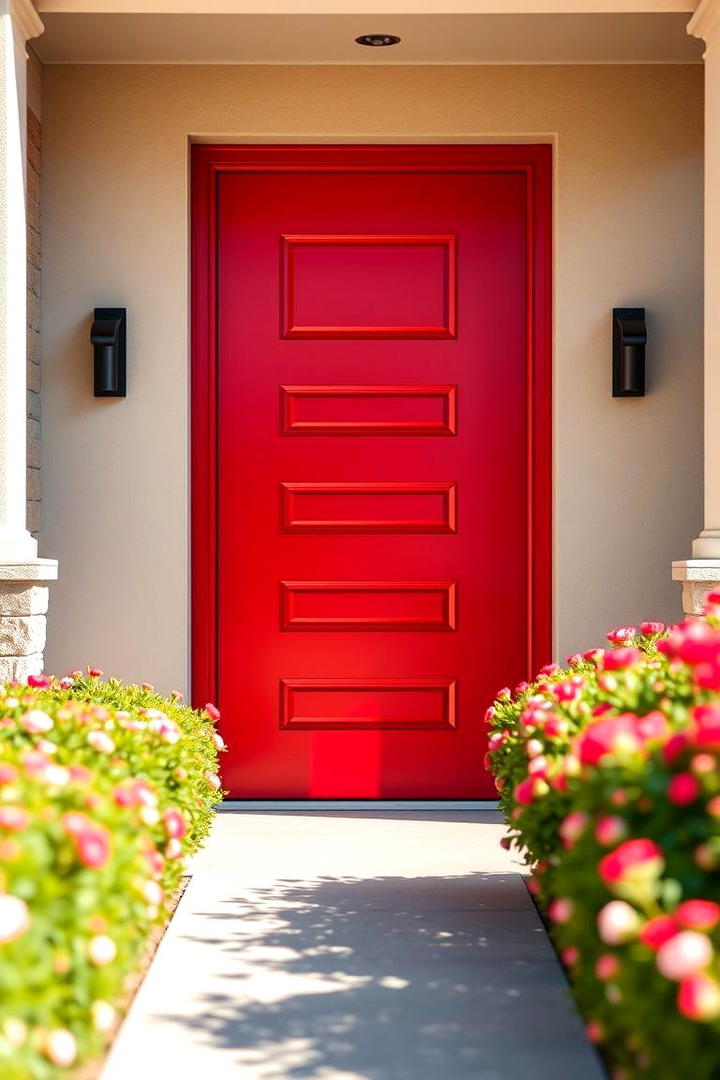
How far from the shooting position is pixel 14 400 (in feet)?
14.4

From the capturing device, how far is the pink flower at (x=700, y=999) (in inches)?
54.6

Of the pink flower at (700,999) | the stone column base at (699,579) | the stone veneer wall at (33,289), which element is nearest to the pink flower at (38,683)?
the stone veneer wall at (33,289)

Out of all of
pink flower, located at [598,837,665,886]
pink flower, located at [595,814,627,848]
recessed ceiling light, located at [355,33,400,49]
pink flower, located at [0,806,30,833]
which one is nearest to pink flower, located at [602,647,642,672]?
pink flower, located at [595,814,627,848]

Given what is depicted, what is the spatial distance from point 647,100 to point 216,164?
176cm

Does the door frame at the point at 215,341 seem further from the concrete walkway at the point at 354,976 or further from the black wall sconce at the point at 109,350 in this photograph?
the concrete walkway at the point at 354,976

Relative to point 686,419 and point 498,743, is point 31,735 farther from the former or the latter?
Answer: point 686,419

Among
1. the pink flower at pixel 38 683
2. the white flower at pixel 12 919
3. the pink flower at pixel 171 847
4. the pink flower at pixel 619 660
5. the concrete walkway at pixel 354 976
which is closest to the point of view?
the white flower at pixel 12 919

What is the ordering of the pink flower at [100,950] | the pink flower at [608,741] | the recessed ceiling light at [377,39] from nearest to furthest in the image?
1. the pink flower at [100,950]
2. the pink flower at [608,741]
3. the recessed ceiling light at [377,39]

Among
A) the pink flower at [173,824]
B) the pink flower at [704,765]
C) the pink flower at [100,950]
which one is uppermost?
the pink flower at [704,765]

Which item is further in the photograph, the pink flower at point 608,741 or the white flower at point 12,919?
the pink flower at point 608,741

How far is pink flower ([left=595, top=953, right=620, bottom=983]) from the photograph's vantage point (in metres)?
1.59

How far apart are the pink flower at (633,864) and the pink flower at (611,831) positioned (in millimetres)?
89

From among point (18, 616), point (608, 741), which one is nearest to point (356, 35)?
point (18, 616)

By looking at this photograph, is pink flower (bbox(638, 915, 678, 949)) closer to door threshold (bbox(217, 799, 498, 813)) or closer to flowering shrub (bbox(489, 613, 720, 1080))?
flowering shrub (bbox(489, 613, 720, 1080))
